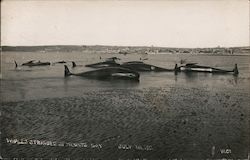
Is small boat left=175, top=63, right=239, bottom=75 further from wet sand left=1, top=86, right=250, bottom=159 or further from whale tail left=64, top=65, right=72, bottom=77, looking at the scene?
whale tail left=64, top=65, right=72, bottom=77

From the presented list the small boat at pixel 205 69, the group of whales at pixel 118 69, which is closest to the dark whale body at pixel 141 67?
the group of whales at pixel 118 69

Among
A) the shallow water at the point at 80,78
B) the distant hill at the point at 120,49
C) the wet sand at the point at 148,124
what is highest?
the distant hill at the point at 120,49

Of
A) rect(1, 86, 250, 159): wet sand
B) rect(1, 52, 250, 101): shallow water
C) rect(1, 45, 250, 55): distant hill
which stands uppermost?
rect(1, 45, 250, 55): distant hill

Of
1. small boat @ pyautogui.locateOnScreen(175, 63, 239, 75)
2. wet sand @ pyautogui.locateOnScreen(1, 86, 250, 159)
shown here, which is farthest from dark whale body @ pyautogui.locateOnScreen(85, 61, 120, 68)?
small boat @ pyautogui.locateOnScreen(175, 63, 239, 75)

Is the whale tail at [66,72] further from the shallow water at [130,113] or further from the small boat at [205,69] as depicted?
the small boat at [205,69]

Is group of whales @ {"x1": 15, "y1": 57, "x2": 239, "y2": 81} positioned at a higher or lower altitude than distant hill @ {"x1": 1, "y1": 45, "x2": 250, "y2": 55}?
lower

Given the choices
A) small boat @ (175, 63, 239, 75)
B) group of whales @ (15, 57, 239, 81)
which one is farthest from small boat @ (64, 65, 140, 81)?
small boat @ (175, 63, 239, 75)

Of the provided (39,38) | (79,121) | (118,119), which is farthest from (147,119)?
(39,38)

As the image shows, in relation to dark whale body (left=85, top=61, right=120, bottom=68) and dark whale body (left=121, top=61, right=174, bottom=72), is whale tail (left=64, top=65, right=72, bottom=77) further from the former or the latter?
dark whale body (left=121, top=61, right=174, bottom=72)
